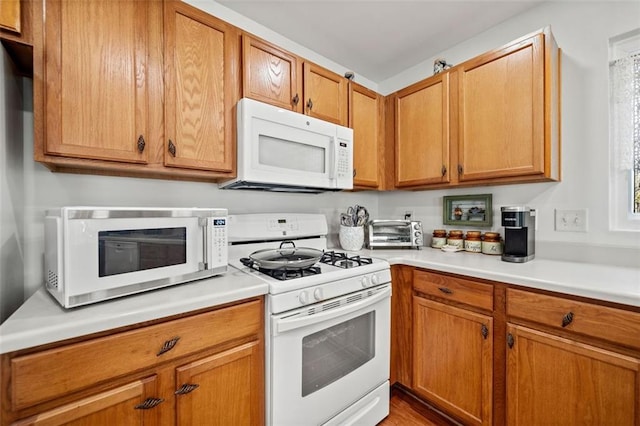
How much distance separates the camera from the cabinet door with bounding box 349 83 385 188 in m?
2.05

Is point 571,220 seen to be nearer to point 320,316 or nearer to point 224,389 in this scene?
point 320,316

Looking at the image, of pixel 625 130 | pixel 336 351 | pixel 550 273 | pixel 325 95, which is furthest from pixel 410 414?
pixel 325 95

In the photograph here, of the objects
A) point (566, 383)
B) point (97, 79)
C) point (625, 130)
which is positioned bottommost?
A: point (566, 383)

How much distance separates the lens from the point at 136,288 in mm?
983

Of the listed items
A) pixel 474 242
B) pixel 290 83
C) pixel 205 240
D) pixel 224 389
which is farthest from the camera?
pixel 474 242

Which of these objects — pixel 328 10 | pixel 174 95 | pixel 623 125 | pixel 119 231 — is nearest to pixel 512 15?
pixel 623 125

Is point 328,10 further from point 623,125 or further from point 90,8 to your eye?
point 623,125

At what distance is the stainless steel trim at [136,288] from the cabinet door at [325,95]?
3.82 ft

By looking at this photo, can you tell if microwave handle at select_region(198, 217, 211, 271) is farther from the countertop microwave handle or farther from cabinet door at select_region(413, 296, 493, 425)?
cabinet door at select_region(413, 296, 493, 425)

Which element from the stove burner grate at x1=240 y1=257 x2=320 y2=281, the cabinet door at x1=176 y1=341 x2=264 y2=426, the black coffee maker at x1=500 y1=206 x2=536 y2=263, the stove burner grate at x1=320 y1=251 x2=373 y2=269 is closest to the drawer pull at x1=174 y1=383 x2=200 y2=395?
the cabinet door at x1=176 y1=341 x2=264 y2=426

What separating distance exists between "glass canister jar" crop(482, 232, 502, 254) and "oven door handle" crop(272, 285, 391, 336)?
2.79 ft

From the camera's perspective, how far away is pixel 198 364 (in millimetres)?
986

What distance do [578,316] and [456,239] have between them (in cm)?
97

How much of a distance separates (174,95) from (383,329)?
5.47 ft
